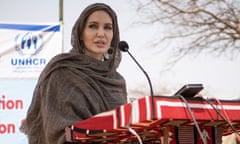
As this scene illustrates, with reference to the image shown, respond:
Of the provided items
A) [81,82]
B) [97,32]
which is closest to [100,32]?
[97,32]

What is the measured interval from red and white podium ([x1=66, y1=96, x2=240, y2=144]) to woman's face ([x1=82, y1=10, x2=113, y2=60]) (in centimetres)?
58

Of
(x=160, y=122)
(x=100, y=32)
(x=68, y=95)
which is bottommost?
(x=160, y=122)

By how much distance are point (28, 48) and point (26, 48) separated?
0.02m

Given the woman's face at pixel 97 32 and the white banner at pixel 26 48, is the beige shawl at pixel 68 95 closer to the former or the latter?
the woman's face at pixel 97 32

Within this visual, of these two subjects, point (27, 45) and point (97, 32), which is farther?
point (27, 45)

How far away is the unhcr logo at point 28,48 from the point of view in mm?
4461

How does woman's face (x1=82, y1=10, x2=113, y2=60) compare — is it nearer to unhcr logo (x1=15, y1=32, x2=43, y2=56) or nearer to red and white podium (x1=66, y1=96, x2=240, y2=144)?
red and white podium (x1=66, y1=96, x2=240, y2=144)

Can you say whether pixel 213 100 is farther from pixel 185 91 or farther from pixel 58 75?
pixel 58 75

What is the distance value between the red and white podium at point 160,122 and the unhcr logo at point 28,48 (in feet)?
9.66

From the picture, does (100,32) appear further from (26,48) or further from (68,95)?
(26,48)

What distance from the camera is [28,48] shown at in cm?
449

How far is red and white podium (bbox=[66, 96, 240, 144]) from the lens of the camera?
124 centimetres

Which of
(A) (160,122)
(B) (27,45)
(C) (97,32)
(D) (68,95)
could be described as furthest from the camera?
(B) (27,45)

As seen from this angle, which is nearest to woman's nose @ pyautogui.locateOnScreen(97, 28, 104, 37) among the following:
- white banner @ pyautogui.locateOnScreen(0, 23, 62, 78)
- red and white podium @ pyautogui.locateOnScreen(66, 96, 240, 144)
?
red and white podium @ pyautogui.locateOnScreen(66, 96, 240, 144)
